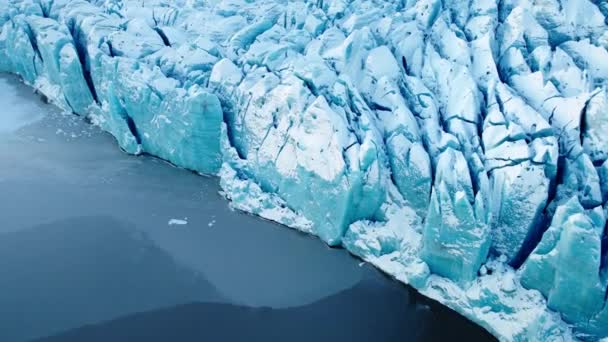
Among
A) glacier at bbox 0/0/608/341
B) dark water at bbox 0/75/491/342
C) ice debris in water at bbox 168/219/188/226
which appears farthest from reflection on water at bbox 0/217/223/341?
glacier at bbox 0/0/608/341

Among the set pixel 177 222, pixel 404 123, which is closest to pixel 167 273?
pixel 177 222

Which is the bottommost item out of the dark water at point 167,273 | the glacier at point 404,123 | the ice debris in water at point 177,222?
the dark water at point 167,273

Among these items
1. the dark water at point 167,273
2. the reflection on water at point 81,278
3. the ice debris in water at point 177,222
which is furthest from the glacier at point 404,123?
the reflection on water at point 81,278

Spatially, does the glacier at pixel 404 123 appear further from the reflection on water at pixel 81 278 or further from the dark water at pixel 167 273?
the reflection on water at pixel 81 278

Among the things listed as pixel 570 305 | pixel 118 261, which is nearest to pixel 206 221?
pixel 118 261

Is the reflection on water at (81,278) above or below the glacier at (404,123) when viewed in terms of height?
below

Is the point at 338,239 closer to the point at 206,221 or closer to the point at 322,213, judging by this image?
the point at 322,213
